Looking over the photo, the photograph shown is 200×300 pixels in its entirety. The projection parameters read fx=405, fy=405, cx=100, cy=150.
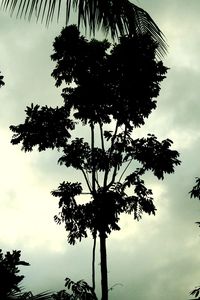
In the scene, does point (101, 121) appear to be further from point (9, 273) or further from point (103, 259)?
point (9, 273)

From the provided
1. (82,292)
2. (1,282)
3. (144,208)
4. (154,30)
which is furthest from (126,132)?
(1,282)

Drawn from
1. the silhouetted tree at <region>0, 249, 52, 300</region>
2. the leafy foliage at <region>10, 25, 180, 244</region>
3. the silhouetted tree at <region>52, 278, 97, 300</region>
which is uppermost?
the leafy foliage at <region>10, 25, 180, 244</region>

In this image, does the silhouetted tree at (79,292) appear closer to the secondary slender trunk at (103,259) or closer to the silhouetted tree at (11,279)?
the secondary slender trunk at (103,259)

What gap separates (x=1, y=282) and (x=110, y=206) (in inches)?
392

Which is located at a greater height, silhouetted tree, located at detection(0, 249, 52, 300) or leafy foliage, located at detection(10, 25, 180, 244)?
leafy foliage, located at detection(10, 25, 180, 244)

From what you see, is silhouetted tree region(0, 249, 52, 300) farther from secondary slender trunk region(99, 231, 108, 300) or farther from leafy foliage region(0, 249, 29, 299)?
secondary slender trunk region(99, 231, 108, 300)

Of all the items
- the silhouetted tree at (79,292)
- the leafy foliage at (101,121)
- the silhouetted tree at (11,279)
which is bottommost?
the silhouetted tree at (11,279)

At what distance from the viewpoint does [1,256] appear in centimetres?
235

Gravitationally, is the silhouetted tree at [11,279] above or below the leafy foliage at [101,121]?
below

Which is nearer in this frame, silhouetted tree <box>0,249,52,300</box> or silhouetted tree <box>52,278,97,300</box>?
silhouetted tree <box>0,249,52,300</box>

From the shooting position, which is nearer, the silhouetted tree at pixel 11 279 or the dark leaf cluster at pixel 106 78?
the silhouetted tree at pixel 11 279

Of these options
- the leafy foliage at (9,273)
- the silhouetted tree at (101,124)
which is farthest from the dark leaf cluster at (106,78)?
the leafy foliage at (9,273)

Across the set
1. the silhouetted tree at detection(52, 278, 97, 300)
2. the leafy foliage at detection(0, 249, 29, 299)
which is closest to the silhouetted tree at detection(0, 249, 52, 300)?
the leafy foliage at detection(0, 249, 29, 299)

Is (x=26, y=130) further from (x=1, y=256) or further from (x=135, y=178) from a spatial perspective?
(x=1, y=256)
